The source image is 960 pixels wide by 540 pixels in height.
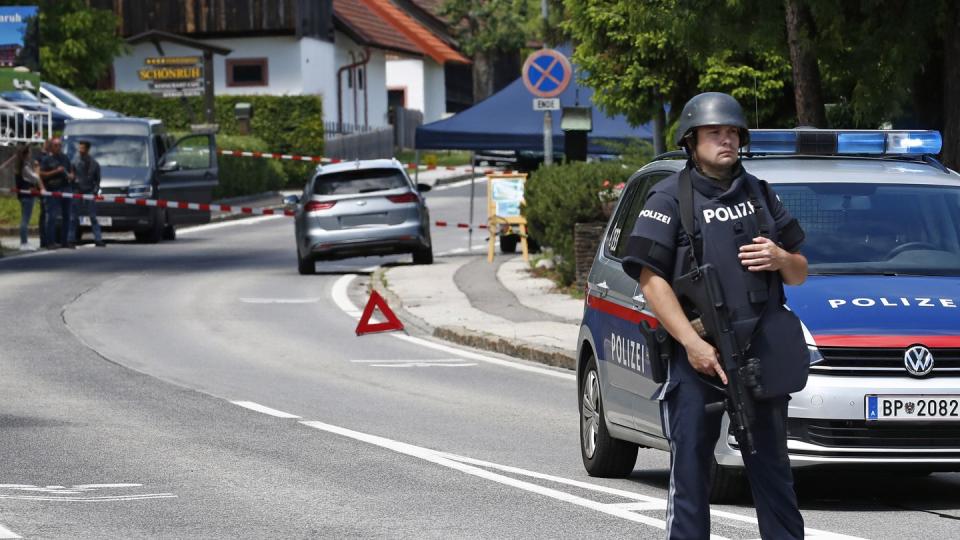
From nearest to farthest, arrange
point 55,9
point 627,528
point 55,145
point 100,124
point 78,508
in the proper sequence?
1. point 627,528
2. point 78,508
3. point 55,145
4. point 100,124
5. point 55,9

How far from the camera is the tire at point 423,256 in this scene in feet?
94.9

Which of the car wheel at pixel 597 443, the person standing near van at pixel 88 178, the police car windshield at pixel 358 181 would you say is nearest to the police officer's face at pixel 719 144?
the car wheel at pixel 597 443

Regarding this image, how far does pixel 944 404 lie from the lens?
8516 millimetres

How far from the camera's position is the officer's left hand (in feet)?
20.7

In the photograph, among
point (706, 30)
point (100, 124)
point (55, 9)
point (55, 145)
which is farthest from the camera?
point (55, 9)

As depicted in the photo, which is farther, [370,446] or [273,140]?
[273,140]

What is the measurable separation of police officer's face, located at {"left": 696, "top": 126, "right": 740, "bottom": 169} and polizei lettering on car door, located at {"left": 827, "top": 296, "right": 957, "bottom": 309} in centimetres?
251

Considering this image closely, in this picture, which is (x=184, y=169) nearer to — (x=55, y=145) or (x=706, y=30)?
(x=55, y=145)

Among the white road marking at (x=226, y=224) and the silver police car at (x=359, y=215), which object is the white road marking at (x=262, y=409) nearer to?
the silver police car at (x=359, y=215)

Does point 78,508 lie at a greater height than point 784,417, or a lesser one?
lesser

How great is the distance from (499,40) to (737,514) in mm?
73877

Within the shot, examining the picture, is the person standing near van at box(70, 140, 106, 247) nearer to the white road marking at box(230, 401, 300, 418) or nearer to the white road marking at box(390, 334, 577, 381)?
the white road marking at box(390, 334, 577, 381)

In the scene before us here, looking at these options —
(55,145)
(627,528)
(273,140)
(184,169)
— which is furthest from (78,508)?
(273,140)

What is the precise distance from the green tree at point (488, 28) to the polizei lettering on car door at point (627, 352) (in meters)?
70.1
